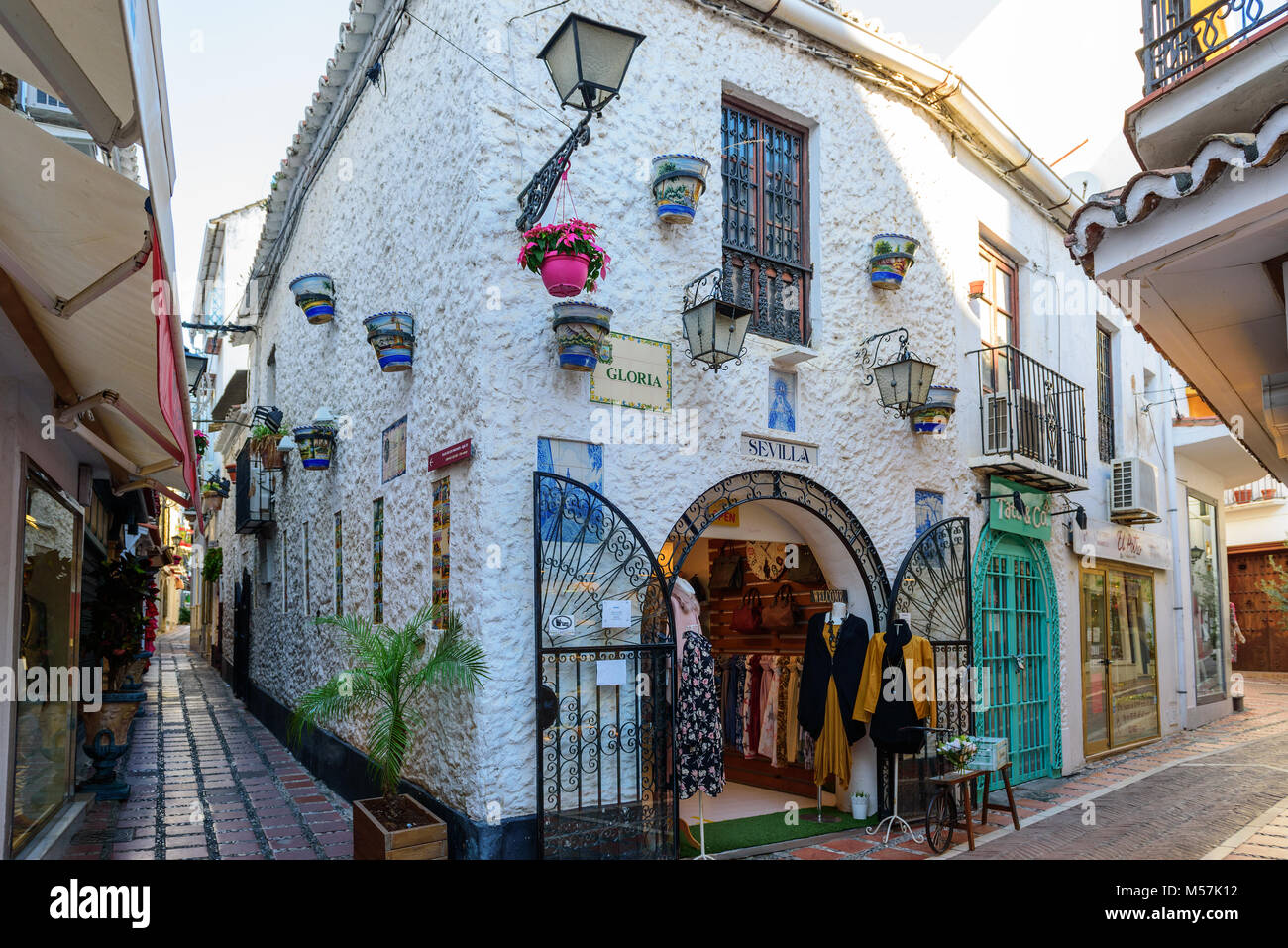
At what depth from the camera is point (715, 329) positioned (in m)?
6.00

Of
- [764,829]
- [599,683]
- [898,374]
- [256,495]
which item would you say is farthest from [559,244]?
[256,495]

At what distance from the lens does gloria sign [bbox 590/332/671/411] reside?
597 cm

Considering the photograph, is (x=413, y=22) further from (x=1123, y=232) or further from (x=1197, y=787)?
(x=1197, y=787)

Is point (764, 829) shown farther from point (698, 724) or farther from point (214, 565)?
point (214, 565)

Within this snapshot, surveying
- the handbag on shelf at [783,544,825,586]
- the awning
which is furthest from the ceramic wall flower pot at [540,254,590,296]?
the handbag on shelf at [783,544,825,586]

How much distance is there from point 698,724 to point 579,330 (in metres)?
2.76

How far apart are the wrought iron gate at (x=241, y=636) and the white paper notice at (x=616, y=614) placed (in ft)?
33.7

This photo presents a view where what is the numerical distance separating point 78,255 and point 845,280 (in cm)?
563

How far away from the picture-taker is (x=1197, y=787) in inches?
357

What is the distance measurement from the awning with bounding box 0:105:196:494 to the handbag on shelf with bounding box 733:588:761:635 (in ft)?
18.1
